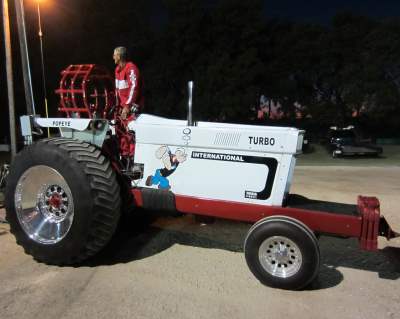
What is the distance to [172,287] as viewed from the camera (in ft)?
14.3

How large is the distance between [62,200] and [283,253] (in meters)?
2.42

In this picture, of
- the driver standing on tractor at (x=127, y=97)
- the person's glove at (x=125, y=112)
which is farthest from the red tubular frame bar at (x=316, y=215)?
the person's glove at (x=125, y=112)

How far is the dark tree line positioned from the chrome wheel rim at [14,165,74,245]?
21.7 meters

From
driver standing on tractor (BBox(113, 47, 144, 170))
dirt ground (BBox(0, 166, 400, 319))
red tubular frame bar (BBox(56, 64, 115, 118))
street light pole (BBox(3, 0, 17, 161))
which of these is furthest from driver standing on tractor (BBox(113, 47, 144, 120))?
street light pole (BBox(3, 0, 17, 161))

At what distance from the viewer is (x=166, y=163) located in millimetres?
4902

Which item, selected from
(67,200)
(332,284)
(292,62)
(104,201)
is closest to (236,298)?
(332,284)

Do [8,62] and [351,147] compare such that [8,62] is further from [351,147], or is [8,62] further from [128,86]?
[351,147]

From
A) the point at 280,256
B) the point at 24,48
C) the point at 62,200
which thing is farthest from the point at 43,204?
the point at 24,48

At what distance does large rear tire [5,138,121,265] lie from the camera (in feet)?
14.9

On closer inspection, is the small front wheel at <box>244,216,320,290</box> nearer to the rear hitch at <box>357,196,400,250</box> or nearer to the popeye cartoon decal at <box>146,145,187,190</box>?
the rear hitch at <box>357,196,400,250</box>

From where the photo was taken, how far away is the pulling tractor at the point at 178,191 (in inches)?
170

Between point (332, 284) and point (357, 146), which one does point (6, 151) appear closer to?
point (357, 146)

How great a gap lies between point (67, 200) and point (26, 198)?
53 cm

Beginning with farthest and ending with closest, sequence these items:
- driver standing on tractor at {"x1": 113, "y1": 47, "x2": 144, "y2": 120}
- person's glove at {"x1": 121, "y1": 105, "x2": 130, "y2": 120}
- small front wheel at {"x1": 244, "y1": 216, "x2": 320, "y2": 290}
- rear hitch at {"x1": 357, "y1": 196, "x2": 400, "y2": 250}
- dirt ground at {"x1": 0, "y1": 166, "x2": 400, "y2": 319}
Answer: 1. driver standing on tractor at {"x1": 113, "y1": 47, "x2": 144, "y2": 120}
2. person's glove at {"x1": 121, "y1": 105, "x2": 130, "y2": 120}
3. rear hitch at {"x1": 357, "y1": 196, "x2": 400, "y2": 250}
4. small front wheel at {"x1": 244, "y1": 216, "x2": 320, "y2": 290}
5. dirt ground at {"x1": 0, "y1": 166, "x2": 400, "y2": 319}
